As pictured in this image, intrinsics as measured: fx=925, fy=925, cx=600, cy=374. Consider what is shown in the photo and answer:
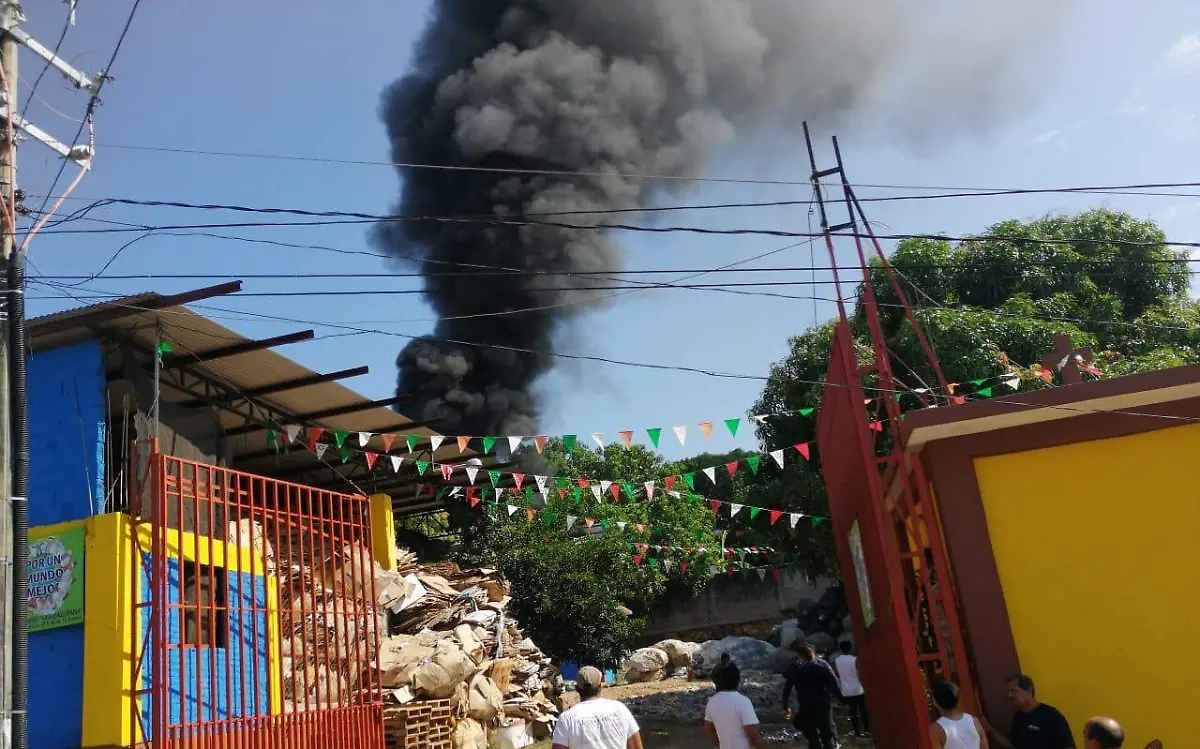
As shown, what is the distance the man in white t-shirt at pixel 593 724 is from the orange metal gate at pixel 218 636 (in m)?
4.56

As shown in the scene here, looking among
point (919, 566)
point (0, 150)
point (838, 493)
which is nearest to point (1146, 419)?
point (919, 566)

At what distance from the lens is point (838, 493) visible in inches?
449

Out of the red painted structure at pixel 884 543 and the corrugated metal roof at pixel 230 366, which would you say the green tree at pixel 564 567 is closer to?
the corrugated metal roof at pixel 230 366

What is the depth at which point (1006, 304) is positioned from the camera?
62.2 feet

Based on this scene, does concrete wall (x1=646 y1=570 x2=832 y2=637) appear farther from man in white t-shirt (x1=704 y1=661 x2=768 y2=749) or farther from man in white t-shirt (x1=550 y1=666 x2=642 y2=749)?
man in white t-shirt (x1=550 y1=666 x2=642 y2=749)

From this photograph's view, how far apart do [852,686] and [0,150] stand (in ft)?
38.9

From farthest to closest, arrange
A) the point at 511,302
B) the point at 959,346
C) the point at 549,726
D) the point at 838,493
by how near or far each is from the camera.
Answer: the point at 511,302 < the point at 959,346 < the point at 549,726 < the point at 838,493

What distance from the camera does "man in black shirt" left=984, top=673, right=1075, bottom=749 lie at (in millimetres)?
6020

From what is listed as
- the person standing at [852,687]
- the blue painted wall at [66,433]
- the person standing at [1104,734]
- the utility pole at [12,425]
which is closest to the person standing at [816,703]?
the person standing at [852,687]

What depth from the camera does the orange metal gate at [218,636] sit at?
335 inches

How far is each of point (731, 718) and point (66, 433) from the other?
7.82 meters

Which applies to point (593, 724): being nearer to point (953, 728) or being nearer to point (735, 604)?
point (953, 728)

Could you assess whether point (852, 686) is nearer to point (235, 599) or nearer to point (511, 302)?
point (235, 599)

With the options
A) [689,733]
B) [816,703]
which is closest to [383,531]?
[689,733]
